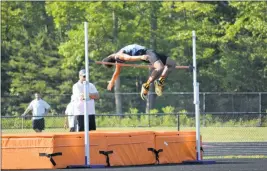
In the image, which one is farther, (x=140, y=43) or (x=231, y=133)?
(x=140, y=43)

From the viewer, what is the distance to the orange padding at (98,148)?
16.2 metres

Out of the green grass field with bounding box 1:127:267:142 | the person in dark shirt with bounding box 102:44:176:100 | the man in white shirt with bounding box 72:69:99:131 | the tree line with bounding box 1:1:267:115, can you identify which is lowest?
the green grass field with bounding box 1:127:267:142

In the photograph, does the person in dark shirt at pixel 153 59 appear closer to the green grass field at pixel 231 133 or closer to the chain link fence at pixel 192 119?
the chain link fence at pixel 192 119

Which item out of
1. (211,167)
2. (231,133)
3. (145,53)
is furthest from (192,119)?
(145,53)

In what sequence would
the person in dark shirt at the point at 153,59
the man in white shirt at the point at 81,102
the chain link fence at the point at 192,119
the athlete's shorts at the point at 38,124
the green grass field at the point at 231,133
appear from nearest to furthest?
1. the person in dark shirt at the point at 153,59
2. the man in white shirt at the point at 81,102
3. the chain link fence at the point at 192,119
4. the athlete's shorts at the point at 38,124
5. the green grass field at the point at 231,133

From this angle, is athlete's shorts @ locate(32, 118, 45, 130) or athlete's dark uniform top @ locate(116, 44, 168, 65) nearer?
athlete's dark uniform top @ locate(116, 44, 168, 65)

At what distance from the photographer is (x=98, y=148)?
54.3 feet

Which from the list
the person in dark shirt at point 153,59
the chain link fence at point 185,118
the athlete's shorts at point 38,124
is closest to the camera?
the person in dark shirt at point 153,59

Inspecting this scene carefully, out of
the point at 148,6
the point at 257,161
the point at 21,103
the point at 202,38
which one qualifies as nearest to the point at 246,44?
the point at 202,38

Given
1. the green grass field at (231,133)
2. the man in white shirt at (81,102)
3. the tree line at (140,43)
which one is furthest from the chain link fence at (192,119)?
the man in white shirt at (81,102)

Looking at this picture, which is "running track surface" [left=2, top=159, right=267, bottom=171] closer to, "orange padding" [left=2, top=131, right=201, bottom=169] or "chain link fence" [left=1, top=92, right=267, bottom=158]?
"orange padding" [left=2, top=131, right=201, bottom=169]

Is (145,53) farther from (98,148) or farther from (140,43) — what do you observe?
(140,43)

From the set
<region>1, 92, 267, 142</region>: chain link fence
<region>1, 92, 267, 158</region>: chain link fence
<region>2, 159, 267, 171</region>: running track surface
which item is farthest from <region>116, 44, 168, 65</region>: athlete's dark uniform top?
<region>1, 92, 267, 142</region>: chain link fence

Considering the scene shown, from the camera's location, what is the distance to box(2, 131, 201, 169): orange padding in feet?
53.1
